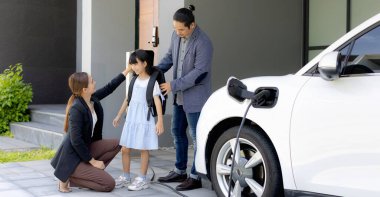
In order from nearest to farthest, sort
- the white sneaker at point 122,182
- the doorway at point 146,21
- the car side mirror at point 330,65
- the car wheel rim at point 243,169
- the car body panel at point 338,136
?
the car body panel at point 338,136
the car side mirror at point 330,65
the car wheel rim at point 243,169
the white sneaker at point 122,182
the doorway at point 146,21

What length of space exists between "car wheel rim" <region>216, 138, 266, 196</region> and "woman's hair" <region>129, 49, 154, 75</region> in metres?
1.42

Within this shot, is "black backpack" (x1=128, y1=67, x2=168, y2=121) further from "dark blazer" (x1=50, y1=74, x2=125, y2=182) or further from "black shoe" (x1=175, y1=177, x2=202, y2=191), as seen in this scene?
"black shoe" (x1=175, y1=177, x2=202, y2=191)

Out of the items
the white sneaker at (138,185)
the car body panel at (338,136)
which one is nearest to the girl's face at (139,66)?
the white sneaker at (138,185)

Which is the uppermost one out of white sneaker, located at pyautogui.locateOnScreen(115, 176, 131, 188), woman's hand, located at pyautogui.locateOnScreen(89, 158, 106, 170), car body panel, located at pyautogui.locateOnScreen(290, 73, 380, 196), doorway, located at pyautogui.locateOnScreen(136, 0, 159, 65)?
doorway, located at pyautogui.locateOnScreen(136, 0, 159, 65)

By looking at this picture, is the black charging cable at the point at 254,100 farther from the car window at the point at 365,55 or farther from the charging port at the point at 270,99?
the car window at the point at 365,55

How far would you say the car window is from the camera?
3912 mm

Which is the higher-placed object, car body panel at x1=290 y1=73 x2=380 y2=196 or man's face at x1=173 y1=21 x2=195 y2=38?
man's face at x1=173 y1=21 x2=195 y2=38

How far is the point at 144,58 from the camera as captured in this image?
572 centimetres

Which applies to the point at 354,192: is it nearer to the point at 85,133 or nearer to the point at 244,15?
the point at 85,133

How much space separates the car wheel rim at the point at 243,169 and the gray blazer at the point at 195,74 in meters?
1.01

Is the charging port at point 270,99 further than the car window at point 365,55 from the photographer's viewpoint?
Yes

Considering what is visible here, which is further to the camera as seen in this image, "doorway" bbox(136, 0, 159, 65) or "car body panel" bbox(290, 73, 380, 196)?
"doorway" bbox(136, 0, 159, 65)

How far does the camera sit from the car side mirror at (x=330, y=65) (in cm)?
379

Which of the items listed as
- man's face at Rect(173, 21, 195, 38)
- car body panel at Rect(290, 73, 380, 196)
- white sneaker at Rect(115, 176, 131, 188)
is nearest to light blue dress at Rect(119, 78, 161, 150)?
white sneaker at Rect(115, 176, 131, 188)
